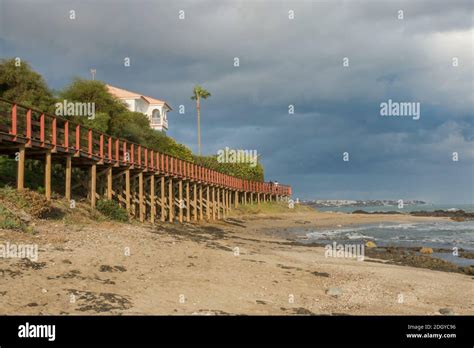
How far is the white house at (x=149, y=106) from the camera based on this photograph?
231 feet

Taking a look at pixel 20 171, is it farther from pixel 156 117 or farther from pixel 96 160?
pixel 156 117

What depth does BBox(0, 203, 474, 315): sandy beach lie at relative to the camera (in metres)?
9.53

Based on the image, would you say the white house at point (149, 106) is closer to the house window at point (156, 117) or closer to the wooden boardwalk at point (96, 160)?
the house window at point (156, 117)

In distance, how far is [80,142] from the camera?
945 inches

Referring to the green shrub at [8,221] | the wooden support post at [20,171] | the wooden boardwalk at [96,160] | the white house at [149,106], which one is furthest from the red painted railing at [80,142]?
the white house at [149,106]

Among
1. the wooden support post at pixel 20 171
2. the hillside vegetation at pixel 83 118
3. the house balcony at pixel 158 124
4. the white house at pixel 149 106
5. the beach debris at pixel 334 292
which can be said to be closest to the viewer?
the beach debris at pixel 334 292

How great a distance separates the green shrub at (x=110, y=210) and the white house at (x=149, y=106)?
157 feet

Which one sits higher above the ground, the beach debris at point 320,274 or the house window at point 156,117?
the house window at point 156,117

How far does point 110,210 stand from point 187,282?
1268 centimetres

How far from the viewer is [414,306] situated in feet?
37.5

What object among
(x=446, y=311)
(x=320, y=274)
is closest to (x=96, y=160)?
(x=320, y=274)

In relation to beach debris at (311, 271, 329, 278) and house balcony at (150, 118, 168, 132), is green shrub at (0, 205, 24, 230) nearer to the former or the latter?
beach debris at (311, 271, 329, 278)

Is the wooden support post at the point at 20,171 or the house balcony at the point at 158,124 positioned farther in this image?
the house balcony at the point at 158,124
